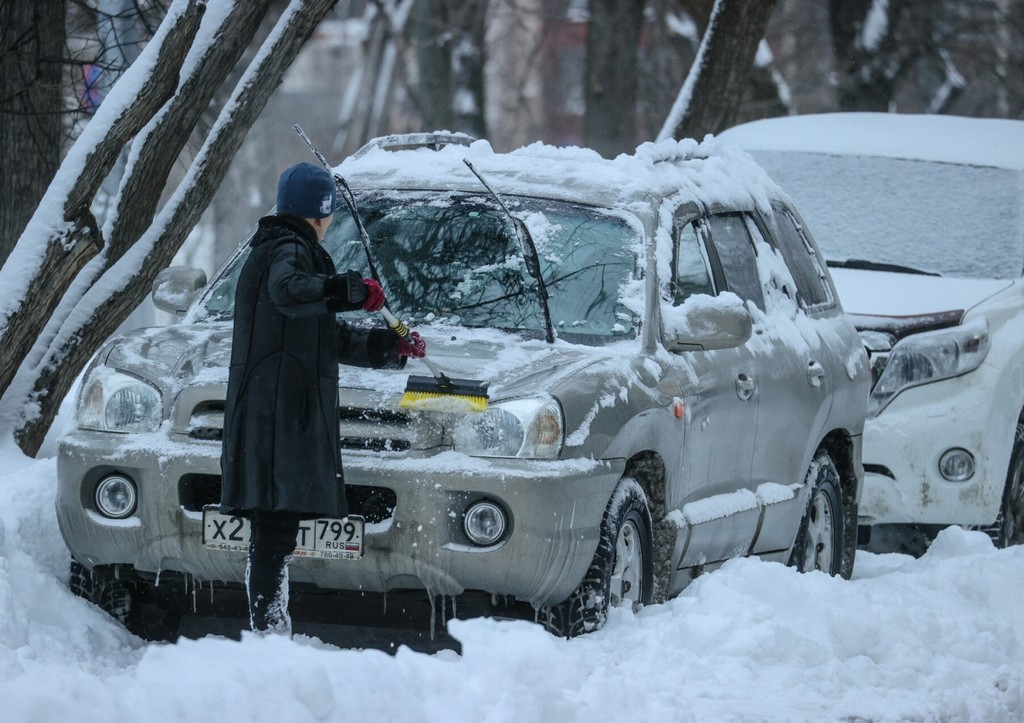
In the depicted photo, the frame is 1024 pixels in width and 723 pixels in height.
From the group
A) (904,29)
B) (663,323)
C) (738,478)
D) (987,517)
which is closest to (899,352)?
(987,517)

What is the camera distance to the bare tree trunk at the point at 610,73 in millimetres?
22656

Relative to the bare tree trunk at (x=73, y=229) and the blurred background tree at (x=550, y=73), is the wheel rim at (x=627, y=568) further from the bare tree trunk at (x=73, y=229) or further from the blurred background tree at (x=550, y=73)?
the blurred background tree at (x=550, y=73)

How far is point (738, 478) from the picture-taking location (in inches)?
291

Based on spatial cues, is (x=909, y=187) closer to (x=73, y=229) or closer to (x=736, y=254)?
(x=736, y=254)

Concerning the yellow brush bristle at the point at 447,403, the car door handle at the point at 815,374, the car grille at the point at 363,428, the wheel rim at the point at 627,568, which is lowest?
the wheel rim at the point at 627,568

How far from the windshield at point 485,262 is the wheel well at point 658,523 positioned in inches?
18.6

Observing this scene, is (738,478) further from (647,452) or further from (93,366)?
(93,366)

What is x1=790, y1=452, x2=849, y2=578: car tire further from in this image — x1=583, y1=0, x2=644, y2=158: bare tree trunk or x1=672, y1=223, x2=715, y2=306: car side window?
x1=583, y1=0, x2=644, y2=158: bare tree trunk

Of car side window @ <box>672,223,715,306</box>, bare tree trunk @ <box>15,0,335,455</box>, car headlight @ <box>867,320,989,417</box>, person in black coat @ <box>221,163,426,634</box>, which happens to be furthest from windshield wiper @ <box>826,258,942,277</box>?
person in black coat @ <box>221,163,426,634</box>

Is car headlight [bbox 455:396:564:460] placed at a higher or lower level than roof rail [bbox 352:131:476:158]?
lower

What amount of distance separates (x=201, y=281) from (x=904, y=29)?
74.2 ft

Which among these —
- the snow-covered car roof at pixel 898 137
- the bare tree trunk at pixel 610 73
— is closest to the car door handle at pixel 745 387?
the snow-covered car roof at pixel 898 137

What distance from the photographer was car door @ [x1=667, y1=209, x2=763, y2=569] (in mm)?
6852

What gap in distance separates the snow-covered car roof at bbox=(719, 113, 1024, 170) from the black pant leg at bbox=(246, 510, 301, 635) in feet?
19.7
